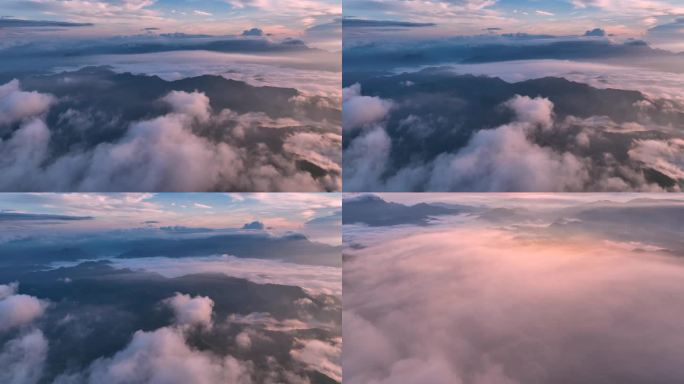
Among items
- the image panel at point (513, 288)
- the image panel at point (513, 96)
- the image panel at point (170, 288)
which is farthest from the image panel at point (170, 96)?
the image panel at point (513, 288)

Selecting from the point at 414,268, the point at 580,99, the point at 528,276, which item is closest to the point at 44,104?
the point at 414,268

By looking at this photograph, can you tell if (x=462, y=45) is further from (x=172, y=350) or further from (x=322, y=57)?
(x=172, y=350)

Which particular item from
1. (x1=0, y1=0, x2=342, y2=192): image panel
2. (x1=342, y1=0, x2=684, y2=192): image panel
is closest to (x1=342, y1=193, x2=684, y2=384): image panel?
(x1=342, y1=0, x2=684, y2=192): image panel

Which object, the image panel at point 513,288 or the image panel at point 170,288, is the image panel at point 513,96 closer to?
the image panel at point 513,288

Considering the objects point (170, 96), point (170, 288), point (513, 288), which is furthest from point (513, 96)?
point (170, 288)

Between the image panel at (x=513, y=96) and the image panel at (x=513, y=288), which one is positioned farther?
the image panel at (x=513, y=96)

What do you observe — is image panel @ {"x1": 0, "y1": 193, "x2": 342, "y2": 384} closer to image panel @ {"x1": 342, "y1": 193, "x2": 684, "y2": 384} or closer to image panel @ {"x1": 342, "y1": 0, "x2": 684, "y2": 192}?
image panel @ {"x1": 342, "y1": 193, "x2": 684, "y2": 384}
